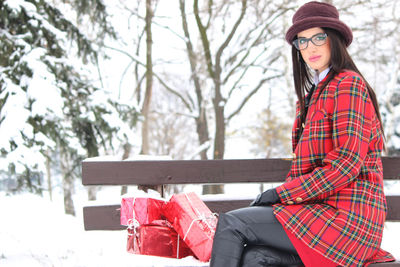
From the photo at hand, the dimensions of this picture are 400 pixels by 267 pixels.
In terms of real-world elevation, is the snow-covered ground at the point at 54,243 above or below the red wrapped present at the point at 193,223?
below

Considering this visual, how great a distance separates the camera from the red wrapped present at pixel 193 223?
2260 mm

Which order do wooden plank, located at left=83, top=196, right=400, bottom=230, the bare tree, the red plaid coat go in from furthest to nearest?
1. the bare tree
2. wooden plank, located at left=83, top=196, right=400, bottom=230
3. the red plaid coat

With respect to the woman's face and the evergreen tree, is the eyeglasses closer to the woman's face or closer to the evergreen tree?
the woman's face

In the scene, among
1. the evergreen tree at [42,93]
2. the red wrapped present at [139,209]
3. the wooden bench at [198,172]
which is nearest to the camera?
the red wrapped present at [139,209]

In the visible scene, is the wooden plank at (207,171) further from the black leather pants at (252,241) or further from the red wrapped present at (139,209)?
the black leather pants at (252,241)

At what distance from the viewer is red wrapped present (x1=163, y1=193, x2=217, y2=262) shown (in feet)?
7.41

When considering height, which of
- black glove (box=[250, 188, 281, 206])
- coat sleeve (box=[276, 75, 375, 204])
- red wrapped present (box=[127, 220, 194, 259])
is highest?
coat sleeve (box=[276, 75, 375, 204])

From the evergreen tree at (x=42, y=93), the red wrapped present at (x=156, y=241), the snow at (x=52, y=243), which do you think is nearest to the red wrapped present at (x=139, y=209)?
the red wrapped present at (x=156, y=241)

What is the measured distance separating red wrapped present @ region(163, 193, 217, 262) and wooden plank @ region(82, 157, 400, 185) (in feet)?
1.87

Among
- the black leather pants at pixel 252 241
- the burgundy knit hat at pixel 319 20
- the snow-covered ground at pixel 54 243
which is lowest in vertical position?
the snow-covered ground at pixel 54 243

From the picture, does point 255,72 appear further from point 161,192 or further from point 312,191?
point 312,191

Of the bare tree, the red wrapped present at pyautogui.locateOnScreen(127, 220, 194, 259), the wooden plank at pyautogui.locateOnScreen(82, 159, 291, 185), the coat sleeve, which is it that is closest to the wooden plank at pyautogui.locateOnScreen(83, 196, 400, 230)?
the wooden plank at pyautogui.locateOnScreen(82, 159, 291, 185)

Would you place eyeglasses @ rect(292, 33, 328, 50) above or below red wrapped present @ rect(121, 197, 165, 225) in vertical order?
above

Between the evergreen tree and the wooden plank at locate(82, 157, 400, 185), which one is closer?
the wooden plank at locate(82, 157, 400, 185)
